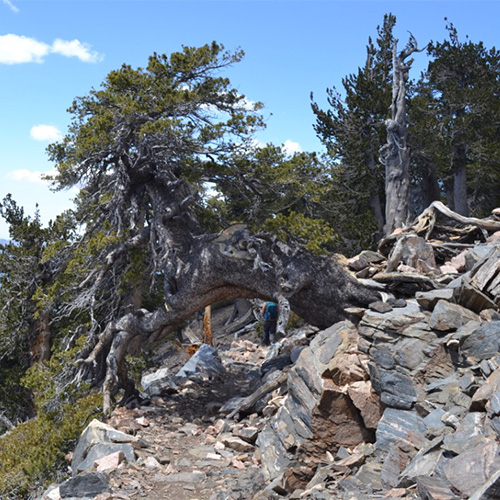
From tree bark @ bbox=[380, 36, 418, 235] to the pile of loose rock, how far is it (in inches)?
236

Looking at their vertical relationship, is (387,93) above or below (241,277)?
above

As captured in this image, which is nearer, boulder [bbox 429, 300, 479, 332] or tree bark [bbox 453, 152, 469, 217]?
boulder [bbox 429, 300, 479, 332]

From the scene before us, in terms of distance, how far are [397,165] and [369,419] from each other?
1236 centimetres

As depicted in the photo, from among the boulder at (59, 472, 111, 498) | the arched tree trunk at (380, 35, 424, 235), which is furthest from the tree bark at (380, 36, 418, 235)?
the boulder at (59, 472, 111, 498)

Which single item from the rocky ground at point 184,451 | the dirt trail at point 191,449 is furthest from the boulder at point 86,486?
the dirt trail at point 191,449

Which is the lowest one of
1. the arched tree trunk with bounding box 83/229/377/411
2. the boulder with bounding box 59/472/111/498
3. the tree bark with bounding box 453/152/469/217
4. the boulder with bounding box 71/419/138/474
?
the boulder with bounding box 59/472/111/498

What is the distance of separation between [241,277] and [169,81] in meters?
4.67

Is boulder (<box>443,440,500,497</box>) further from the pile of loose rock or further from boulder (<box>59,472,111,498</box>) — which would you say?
boulder (<box>59,472,111,498</box>)

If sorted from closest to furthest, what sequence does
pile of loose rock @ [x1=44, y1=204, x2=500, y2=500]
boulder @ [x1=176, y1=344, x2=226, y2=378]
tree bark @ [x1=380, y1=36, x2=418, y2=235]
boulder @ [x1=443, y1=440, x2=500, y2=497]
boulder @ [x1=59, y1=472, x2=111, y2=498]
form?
boulder @ [x1=443, y1=440, x2=500, y2=497], pile of loose rock @ [x1=44, y1=204, x2=500, y2=500], boulder @ [x1=59, y1=472, x2=111, y2=498], boulder @ [x1=176, y1=344, x2=226, y2=378], tree bark @ [x1=380, y1=36, x2=418, y2=235]

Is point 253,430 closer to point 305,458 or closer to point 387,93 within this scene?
point 305,458

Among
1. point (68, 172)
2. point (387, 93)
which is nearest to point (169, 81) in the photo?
point (68, 172)

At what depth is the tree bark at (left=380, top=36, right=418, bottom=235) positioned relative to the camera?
18.7 m

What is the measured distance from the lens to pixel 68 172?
1246 cm

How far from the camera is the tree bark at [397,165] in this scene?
1872 cm
